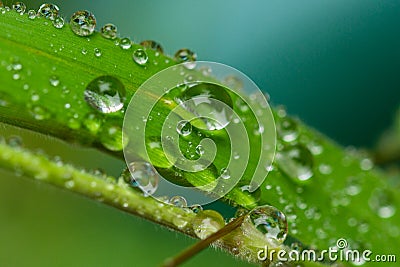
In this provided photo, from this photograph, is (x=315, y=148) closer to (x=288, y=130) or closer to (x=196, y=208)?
(x=288, y=130)

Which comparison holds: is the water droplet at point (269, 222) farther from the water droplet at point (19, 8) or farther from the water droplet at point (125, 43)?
the water droplet at point (19, 8)

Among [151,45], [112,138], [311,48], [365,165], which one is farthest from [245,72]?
[112,138]

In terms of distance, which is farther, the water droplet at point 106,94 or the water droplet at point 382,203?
the water droplet at point 382,203

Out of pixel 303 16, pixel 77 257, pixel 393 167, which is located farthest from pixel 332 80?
pixel 77 257

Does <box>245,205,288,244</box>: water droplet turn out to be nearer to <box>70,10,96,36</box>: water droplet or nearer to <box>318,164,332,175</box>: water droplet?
<box>318,164,332,175</box>: water droplet

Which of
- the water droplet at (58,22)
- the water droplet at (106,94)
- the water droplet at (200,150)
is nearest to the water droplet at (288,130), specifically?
the water droplet at (200,150)

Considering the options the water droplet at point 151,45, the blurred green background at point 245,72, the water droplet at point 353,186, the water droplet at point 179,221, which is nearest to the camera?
the water droplet at point 179,221

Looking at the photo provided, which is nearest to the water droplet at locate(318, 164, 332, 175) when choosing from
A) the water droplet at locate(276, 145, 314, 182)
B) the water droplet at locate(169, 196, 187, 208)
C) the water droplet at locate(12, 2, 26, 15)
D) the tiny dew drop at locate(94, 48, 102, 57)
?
the water droplet at locate(276, 145, 314, 182)

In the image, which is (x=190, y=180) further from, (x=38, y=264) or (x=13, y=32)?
(x=38, y=264)
